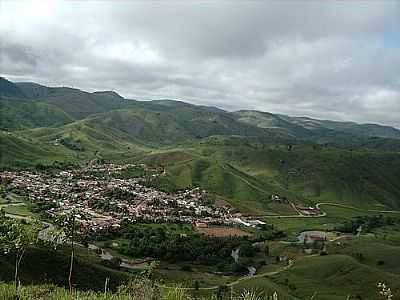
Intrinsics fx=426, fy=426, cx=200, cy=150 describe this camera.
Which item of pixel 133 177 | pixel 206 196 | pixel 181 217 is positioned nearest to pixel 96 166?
pixel 133 177

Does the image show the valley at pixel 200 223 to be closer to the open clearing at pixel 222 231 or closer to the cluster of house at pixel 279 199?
the open clearing at pixel 222 231

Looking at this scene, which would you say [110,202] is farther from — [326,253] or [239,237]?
[326,253]

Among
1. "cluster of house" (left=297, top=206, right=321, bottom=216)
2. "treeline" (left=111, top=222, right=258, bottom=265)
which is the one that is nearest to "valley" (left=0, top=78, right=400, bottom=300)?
"treeline" (left=111, top=222, right=258, bottom=265)

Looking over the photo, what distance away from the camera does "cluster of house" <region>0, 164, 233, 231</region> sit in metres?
104

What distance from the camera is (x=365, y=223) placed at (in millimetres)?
128125

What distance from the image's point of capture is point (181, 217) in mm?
111938

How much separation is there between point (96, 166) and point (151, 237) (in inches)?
3850

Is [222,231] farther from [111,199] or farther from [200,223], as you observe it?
[111,199]

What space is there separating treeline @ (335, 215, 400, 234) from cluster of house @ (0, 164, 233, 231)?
3233 centimetres

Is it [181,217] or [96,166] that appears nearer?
[181,217]

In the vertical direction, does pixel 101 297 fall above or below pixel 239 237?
above

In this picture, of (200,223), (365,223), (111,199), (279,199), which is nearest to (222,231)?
(200,223)

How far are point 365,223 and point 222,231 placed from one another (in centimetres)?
5106

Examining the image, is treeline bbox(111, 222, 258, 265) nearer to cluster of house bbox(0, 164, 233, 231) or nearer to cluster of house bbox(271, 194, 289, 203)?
cluster of house bbox(0, 164, 233, 231)
